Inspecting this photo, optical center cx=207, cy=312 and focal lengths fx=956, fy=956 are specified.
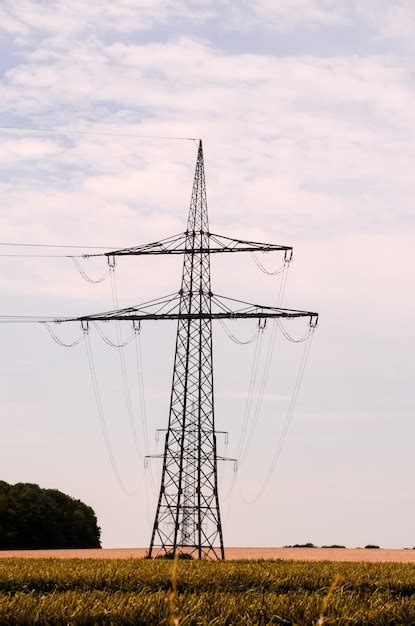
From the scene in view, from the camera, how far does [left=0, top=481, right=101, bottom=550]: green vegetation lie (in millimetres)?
73875

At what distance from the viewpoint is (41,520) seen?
245ft

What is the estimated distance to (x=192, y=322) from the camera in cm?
4338

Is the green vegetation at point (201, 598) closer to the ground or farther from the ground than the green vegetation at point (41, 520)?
closer to the ground

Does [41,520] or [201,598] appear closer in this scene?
[201,598]

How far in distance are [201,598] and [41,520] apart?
198 ft

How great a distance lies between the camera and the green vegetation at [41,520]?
73875 mm

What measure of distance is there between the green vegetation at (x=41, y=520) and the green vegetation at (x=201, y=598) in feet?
163

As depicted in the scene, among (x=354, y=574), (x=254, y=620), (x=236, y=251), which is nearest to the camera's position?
(x=254, y=620)

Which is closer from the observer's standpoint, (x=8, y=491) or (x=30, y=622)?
(x=30, y=622)

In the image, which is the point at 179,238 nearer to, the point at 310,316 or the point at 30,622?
the point at 310,316

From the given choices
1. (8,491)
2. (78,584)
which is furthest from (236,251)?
(8,491)

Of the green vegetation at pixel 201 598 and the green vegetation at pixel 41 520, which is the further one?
the green vegetation at pixel 41 520

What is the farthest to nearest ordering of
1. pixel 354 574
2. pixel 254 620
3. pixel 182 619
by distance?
pixel 354 574 < pixel 254 620 < pixel 182 619

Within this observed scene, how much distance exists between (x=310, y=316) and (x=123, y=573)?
72.2ft
